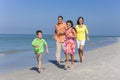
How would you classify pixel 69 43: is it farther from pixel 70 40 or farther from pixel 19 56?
pixel 19 56

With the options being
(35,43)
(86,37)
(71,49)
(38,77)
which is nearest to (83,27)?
(86,37)

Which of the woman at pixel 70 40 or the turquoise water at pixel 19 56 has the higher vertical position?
the woman at pixel 70 40

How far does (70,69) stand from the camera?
1099cm

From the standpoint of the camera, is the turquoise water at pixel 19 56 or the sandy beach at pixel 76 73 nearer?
the sandy beach at pixel 76 73

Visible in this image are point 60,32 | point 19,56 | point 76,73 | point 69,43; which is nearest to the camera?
point 76,73

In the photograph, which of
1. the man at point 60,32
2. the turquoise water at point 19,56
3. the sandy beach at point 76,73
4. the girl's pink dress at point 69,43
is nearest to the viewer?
the sandy beach at point 76,73

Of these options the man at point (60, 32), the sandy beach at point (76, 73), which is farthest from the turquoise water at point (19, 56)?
the man at point (60, 32)

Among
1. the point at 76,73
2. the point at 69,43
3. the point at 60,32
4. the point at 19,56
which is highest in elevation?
the point at 60,32

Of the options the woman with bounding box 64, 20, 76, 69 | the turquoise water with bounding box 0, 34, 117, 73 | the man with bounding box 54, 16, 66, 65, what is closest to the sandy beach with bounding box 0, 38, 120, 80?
the woman with bounding box 64, 20, 76, 69

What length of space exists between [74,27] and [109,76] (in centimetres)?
286

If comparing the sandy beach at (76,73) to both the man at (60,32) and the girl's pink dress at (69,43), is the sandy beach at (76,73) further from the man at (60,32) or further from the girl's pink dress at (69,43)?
the man at (60,32)

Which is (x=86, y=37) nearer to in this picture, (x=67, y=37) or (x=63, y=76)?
(x=67, y=37)

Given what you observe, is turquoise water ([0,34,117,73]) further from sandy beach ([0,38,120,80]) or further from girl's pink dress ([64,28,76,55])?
girl's pink dress ([64,28,76,55])

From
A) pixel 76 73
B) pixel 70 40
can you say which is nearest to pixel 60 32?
pixel 70 40
